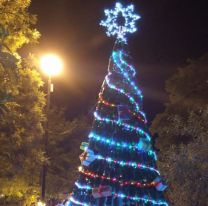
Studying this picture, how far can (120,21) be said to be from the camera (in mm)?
12852

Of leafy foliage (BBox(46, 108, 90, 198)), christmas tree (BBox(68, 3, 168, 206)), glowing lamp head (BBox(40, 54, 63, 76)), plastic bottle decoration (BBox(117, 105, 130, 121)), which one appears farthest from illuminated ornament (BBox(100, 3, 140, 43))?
leafy foliage (BBox(46, 108, 90, 198))

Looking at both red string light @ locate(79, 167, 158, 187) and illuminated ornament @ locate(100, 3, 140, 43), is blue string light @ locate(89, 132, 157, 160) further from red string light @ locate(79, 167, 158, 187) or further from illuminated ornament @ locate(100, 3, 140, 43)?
illuminated ornament @ locate(100, 3, 140, 43)

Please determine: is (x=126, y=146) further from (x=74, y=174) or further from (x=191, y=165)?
(x=74, y=174)

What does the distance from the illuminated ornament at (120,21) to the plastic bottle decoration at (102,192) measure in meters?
4.56

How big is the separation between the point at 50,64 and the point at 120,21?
4647 millimetres

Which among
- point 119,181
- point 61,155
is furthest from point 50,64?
point 61,155

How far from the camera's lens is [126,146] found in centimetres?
1155

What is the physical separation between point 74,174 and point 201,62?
1210cm

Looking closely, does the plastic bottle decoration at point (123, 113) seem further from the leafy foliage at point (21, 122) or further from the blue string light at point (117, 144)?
the leafy foliage at point (21, 122)

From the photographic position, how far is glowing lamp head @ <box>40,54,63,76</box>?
1648 centimetres

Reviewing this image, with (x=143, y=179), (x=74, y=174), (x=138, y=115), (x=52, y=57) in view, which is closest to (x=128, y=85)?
(x=138, y=115)

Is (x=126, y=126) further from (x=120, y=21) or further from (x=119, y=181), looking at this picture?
(x=120, y=21)

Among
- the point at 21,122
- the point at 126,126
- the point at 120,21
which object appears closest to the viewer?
the point at 126,126

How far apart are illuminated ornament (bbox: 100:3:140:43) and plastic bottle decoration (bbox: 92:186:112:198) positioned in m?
4.56
